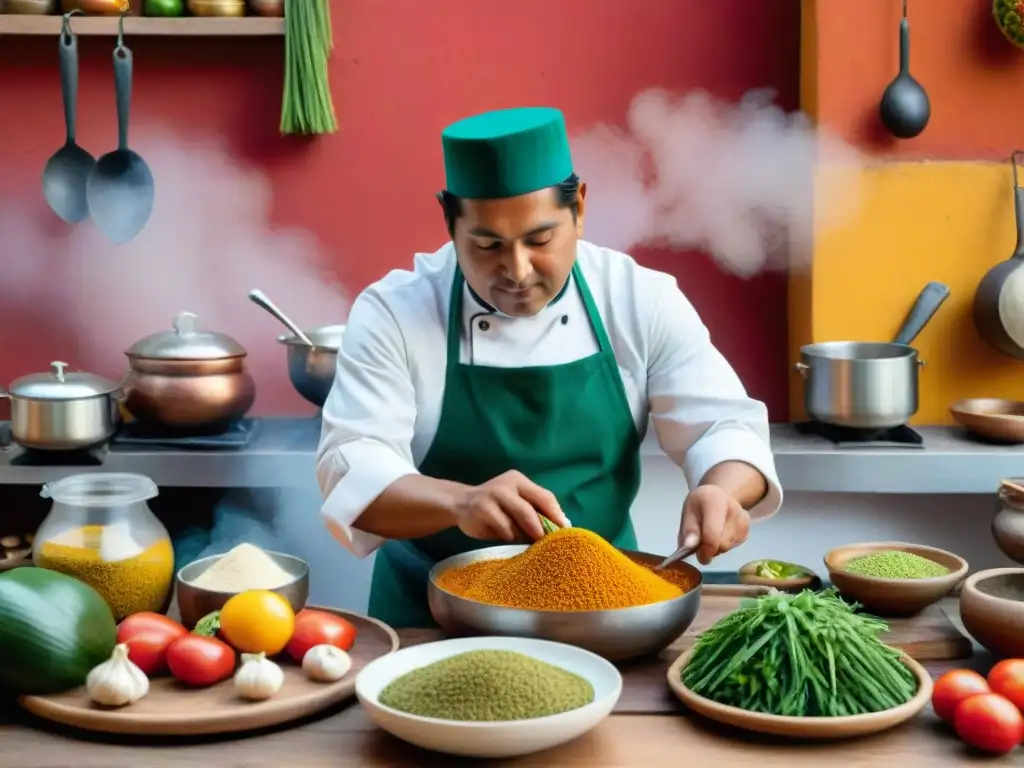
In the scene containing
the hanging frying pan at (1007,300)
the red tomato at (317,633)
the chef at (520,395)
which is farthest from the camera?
the hanging frying pan at (1007,300)

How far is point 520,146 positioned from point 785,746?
1.00 metres

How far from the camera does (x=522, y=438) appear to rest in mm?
2250

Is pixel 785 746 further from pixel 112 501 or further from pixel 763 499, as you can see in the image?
pixel 112 501

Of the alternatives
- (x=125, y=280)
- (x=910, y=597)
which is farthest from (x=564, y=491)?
(x=125, y=280)

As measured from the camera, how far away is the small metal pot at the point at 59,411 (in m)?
3.13

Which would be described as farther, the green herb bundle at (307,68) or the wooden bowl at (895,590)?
the green herb bundle at (307,68)

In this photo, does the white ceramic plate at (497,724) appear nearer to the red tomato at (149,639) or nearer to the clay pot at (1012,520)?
the red tomato at (149,639)

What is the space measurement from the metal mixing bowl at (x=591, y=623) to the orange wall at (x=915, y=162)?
2.04 meters

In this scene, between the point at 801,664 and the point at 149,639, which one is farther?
the point at 149,639

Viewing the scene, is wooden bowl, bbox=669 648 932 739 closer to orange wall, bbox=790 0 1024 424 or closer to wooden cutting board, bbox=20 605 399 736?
wooden cutting board, bbox=20 605 399 736

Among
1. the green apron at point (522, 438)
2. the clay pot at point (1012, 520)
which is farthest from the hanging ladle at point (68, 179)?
the clay pot at point (1012, 520)

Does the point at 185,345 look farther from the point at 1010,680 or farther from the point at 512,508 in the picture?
the point at 1010,680

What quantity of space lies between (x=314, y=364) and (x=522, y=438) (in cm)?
118

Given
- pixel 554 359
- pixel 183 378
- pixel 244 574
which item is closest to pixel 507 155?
pixel 554 359
